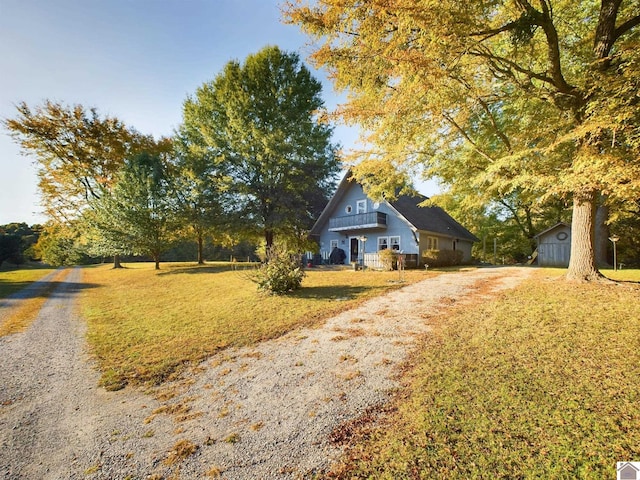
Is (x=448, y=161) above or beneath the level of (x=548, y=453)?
above

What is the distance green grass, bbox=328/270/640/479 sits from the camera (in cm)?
269

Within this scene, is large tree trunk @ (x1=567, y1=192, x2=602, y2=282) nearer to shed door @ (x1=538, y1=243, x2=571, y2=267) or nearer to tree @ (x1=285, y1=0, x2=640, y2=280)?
tree @ (x1=285, y1=0, x2=640, y2=280)

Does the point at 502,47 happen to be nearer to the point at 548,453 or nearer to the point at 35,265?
the point at 548,453

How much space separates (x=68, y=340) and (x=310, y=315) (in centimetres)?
A: 636

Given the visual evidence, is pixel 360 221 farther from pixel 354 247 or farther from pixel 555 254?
pixel 555 254

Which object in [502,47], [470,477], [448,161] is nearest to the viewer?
[470,477]

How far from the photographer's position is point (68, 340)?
7.40 m

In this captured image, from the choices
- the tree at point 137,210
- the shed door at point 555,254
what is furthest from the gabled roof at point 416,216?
the tree at point 137,210

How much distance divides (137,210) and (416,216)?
2219cm

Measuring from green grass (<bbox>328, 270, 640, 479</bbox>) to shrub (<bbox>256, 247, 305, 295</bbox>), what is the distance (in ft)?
20.6

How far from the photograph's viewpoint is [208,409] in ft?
13.3

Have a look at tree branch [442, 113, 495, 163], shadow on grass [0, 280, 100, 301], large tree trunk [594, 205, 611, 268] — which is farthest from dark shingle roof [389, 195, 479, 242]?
shadow on grass [0, 280, 100, 301]

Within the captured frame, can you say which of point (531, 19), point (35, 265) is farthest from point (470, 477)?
point (35, 265)

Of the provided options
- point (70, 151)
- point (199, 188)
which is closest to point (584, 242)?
point (199, 188)
